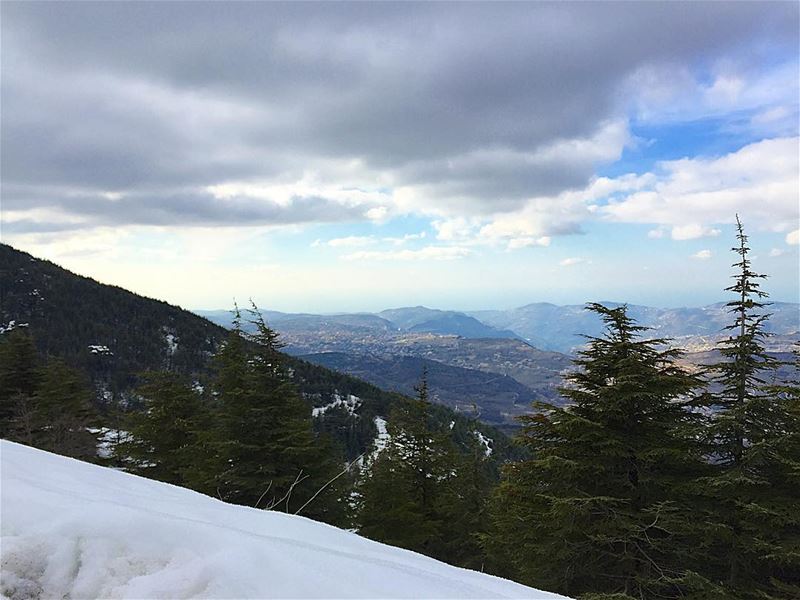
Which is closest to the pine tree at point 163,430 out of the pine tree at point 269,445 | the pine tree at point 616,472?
the pine tree at point 269,445

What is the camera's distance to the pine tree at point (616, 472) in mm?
9219

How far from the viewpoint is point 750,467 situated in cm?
930

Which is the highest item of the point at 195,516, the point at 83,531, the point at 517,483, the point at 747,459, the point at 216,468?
the point at 83,531

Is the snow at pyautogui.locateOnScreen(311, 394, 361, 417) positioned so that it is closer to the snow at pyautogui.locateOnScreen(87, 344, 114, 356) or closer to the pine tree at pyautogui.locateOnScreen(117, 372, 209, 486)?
the snow at pyautogui.locateOnScreen(87, 344, 114, 356)

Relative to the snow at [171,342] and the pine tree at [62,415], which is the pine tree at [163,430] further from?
the snow at [171,342]

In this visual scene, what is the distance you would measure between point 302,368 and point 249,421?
4079 inches

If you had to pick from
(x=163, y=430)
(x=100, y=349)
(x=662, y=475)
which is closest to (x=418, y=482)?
(x=163, y=430)

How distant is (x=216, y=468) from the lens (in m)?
16.6

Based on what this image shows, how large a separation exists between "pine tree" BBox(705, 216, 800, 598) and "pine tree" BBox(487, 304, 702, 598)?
27.4 inches

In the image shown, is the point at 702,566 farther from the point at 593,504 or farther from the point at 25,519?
the point at 25,519

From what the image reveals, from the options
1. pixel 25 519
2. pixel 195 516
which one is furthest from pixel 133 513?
pixel 195 516

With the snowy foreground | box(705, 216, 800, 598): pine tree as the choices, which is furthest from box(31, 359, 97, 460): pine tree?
box(705, 216, 800, 598): pine tree

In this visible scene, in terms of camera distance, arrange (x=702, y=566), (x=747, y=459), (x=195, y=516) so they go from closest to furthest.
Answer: (x=195, y=516), (x=747, y=459), (x=702, y=566)

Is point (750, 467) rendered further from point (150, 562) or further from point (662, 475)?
point (150, 562)
